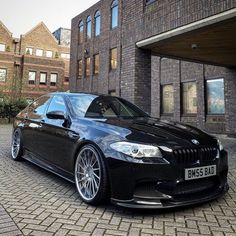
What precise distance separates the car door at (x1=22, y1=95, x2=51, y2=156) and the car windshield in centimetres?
95

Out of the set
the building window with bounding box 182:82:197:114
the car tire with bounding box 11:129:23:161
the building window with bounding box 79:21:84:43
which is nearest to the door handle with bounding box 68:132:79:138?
the car tire with bounding box 11:129:23:161

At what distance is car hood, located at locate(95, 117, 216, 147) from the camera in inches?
137

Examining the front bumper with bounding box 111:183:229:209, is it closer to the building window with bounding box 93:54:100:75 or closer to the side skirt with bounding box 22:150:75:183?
the side skirt with bounding box 22:150:75:183

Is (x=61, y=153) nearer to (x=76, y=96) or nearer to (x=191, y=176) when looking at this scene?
(x=76, y=96)

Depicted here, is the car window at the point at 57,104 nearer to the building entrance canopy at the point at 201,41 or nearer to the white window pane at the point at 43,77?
the building entrance canopy at the point at 201,41

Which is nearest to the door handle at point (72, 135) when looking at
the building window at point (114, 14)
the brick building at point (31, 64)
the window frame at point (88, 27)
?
the building window at point (114, 14)

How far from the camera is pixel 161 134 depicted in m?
3.66

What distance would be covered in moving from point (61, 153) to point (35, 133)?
127 cm

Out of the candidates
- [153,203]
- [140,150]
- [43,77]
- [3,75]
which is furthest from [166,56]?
[43,77]

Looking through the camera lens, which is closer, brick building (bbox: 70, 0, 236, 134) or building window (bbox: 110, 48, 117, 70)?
brick building (bbox: 70, 0, 236, 134)

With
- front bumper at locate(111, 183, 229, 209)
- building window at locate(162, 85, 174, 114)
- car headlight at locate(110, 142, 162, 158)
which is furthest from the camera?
building window at locate(162, 85, 174, 114)

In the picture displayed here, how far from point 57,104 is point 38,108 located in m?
0.98

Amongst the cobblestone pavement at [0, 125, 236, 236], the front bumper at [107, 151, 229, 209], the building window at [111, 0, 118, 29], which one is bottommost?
the cobblestone pavement at [0, 125, 236, 236]

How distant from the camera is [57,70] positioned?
3991cm
